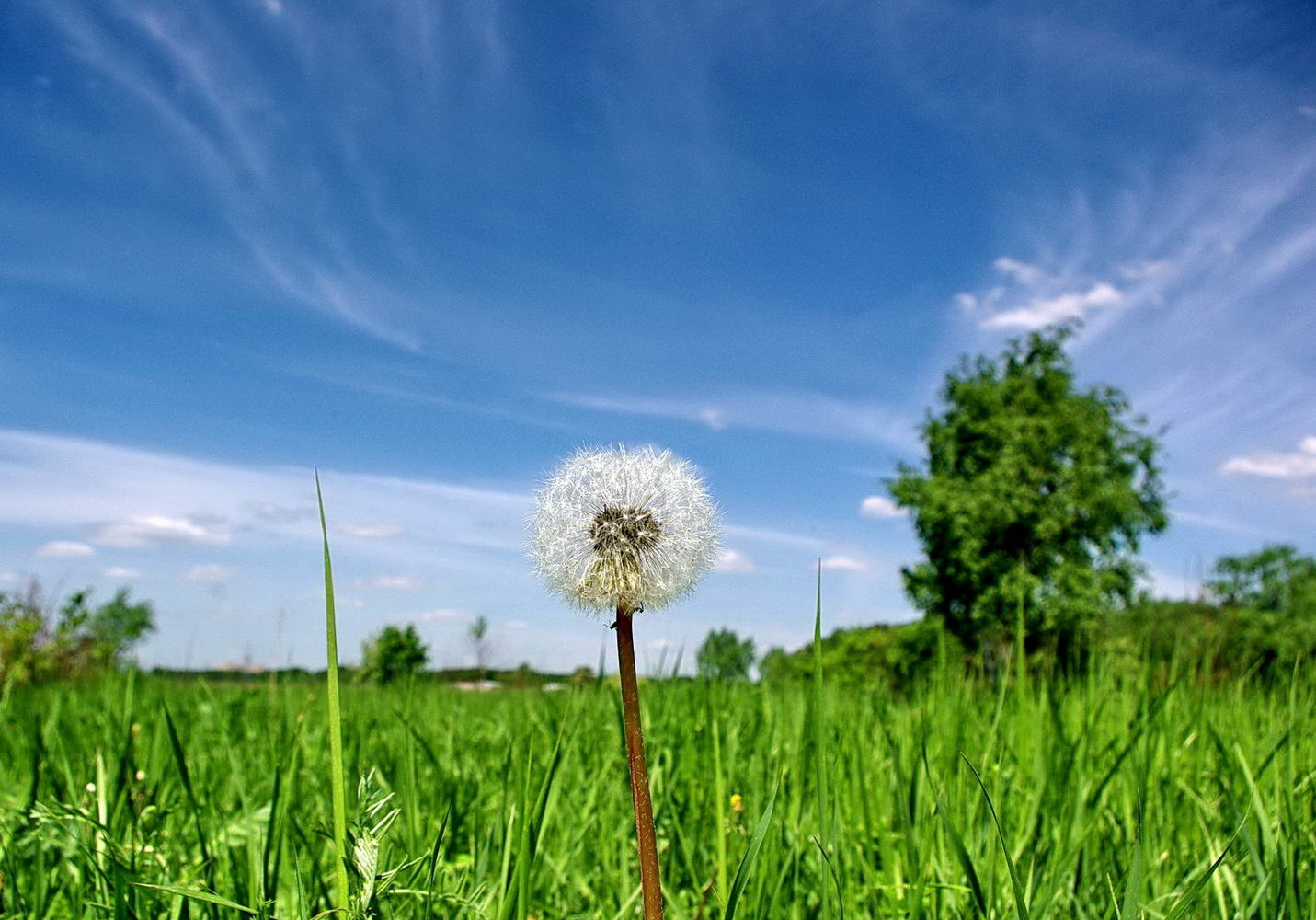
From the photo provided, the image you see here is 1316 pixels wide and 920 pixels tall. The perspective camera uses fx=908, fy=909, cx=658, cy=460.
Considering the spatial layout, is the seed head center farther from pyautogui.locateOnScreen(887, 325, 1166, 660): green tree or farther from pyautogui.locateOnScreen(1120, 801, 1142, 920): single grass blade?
pyautogui.locateOnScreen(887, 325, 1166, 660): green tree

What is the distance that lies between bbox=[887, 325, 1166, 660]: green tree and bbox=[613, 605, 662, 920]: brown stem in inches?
1761

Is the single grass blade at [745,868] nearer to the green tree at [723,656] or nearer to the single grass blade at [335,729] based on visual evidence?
the single grass blade at [335,729]

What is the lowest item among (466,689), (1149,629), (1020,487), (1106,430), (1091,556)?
(466,689)

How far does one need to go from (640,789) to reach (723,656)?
11.1 feet

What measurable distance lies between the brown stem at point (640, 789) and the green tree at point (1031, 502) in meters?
44.7

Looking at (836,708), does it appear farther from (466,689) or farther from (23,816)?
(466,689)

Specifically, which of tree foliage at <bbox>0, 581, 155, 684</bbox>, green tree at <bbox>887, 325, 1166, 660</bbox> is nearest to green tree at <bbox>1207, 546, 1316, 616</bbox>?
green tree at <bbox>887, 325, 1166, 660</bbox>

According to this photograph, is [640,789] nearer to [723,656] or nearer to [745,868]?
[745,868]

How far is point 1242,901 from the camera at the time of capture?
223 centimetres

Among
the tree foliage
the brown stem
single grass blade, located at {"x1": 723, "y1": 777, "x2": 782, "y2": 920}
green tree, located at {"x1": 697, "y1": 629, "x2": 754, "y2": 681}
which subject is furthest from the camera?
the tree foliage

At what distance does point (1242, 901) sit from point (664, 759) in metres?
1.84

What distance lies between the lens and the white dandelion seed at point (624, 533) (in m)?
1.17

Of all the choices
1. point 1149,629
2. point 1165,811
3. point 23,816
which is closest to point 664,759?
point 1165,811

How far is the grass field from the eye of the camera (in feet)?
5.90
